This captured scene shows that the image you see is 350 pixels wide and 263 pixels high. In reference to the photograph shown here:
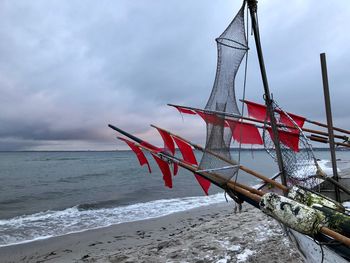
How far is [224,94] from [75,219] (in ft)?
44.7

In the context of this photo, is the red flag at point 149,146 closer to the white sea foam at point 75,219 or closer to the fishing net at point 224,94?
the fishing net at point 224,94

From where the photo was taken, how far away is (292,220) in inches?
157

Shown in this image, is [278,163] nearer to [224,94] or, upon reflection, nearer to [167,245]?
[224,94]

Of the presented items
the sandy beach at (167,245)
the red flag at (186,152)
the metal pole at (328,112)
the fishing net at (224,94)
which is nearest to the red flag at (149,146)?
the red flag at (186,152)

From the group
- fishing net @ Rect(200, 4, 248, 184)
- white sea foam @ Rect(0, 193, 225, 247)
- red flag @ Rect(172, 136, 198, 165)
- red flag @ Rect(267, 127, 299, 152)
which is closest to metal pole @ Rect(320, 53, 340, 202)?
red flag @ Rect(267, 127, 299, 152)

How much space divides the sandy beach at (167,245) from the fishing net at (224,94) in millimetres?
3182

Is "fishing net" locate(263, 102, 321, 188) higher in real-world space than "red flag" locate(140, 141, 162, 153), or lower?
lower

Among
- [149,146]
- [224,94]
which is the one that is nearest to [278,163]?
[224,94]

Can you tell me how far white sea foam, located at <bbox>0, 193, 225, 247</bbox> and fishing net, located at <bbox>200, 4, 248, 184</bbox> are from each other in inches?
392

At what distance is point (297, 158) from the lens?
6762 millimetres

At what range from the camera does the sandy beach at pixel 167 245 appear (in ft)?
25.6

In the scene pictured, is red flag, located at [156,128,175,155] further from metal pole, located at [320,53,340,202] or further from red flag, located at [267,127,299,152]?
metal pole, located at [320,53,340,202]

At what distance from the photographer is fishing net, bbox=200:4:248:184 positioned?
5.11 metres

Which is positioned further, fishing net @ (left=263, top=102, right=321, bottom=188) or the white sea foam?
the white sea foam
